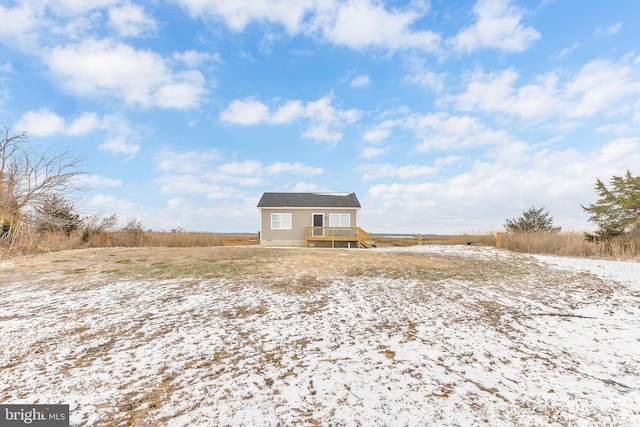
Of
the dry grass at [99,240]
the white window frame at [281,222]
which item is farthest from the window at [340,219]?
the dry grass at [99,240]

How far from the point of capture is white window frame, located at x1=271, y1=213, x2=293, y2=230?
21031 mm

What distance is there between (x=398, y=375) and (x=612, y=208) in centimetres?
2055

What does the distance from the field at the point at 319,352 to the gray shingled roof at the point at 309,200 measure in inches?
555

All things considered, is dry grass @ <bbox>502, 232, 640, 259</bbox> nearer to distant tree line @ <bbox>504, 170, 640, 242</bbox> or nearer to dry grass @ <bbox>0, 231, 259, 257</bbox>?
distant tree line @ <bbox>504, 170, 640, 242</bbox>

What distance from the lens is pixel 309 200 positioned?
21.9 m

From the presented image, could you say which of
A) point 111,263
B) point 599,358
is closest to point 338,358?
point 599,358

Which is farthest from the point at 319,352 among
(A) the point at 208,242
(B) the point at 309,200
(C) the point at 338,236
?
(A) the point at 208,242

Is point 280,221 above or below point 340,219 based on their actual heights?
below

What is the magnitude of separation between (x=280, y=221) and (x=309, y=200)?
2.86 metres

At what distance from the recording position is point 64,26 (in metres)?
10.4

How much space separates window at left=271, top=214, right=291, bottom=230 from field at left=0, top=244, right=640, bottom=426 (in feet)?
45.6

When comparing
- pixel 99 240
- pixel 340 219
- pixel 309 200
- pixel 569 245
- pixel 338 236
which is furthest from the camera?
pixel 309 200

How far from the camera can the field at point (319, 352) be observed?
2.33 m

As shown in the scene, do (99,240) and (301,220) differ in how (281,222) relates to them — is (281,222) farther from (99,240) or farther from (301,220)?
(99,240)
